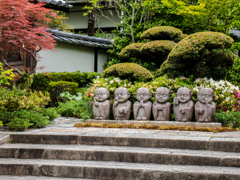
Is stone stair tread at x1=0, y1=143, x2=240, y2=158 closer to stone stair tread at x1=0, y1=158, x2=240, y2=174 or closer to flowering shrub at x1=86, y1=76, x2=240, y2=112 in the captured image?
stone stair tread at x1=0, y1=158, x2=240, y2=174

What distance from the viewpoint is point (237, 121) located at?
6.36 m

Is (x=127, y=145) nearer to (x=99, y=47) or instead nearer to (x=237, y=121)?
(x=237, y=121)

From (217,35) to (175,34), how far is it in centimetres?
254

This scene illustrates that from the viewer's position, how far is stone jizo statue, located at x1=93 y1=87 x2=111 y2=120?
7.05m

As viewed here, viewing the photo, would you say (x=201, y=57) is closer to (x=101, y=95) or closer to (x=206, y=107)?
(x=206, y=107)

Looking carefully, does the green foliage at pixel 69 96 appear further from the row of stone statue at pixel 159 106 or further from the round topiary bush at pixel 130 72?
the row of stone statue at pixel 159 106

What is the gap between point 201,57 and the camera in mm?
7570

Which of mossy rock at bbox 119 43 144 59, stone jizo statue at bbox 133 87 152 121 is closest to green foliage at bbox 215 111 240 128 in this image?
stone jizo statue at bbox 133 87 152 121

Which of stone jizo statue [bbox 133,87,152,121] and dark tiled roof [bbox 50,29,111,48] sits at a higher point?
dark tiled roof [bbox 50,29,111,48]

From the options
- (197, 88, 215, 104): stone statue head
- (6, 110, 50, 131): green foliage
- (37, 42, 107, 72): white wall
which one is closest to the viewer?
(6, 110, 50, 131): green foliage

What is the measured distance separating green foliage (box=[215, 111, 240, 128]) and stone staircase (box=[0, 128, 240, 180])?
169 centimetres

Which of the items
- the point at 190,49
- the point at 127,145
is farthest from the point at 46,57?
the point at 127,145

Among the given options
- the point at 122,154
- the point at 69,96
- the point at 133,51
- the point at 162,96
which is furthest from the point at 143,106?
the point at 69,96

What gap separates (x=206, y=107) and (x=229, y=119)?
2.08 feet
